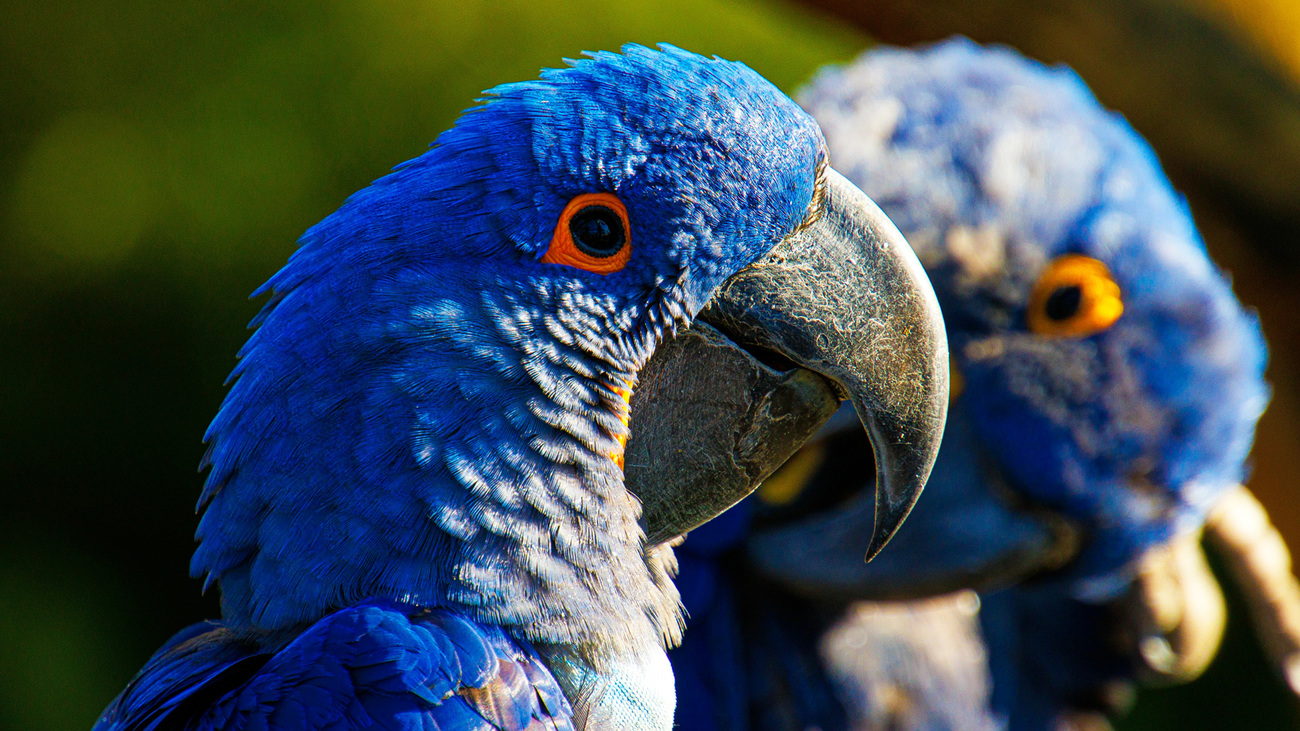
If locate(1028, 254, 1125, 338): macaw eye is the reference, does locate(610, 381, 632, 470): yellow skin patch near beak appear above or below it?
above

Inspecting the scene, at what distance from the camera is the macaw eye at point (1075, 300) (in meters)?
1.77

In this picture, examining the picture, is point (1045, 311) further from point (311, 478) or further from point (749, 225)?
point (311, 478)

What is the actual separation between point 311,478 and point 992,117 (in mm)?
1417

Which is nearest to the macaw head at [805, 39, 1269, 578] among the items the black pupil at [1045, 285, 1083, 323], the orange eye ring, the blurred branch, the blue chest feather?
the black pupil at [1045, 285, 1083, 323]

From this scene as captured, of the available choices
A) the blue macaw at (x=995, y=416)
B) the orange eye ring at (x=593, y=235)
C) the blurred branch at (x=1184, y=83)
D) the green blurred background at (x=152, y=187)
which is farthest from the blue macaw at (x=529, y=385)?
the green blurred background at (x=152, y=187)

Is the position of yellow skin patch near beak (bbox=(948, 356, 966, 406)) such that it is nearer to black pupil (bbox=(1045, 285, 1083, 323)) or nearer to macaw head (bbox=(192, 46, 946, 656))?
black pupil (bbox=(1045, 285, 1083, 323))

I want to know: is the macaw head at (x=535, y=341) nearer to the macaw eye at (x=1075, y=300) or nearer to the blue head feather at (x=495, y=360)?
the blue head feather at (x=495, y=360)

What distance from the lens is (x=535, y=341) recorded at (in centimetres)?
96

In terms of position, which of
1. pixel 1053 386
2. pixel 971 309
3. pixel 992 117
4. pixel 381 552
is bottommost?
pixel 1053 386

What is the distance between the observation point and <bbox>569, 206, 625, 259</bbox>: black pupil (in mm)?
982

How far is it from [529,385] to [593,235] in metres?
0.15

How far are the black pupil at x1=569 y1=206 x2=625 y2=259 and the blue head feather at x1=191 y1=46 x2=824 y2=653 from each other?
0.02m

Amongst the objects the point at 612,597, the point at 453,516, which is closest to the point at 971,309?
the point at 612,597

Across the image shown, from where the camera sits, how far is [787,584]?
186cm
